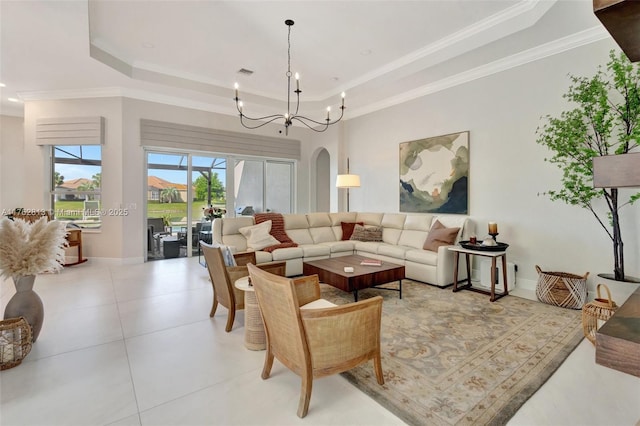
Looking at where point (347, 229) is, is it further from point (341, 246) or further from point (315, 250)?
point (315, 250)

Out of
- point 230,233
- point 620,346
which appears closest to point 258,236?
point 230,233

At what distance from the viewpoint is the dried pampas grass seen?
236cm

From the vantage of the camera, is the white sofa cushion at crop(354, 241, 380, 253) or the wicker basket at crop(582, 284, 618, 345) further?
the white sofa cushion at crop(354, 241, 380, 253)

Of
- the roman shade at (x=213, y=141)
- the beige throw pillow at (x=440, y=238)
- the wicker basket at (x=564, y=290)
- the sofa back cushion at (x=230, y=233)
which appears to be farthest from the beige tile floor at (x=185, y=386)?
the roman shade at (x=213, y=141)

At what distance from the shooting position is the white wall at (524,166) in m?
3.63

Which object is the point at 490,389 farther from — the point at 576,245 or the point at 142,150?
the point at 142,150

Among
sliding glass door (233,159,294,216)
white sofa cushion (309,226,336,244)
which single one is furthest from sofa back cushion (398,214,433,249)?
sliding glass door (233,159,294,216)

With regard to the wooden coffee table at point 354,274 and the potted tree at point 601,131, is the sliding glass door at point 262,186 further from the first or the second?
the potted tree at point 601,131

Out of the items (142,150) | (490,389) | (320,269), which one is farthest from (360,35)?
(142,150)

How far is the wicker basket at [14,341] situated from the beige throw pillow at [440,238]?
4.37 m

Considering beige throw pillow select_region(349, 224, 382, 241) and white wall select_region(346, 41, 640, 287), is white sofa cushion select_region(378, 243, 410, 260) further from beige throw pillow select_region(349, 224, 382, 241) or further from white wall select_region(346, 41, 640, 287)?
white wall select_region(346, 41, 640, 287)

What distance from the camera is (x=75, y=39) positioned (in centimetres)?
371

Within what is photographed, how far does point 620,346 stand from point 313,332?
144cm

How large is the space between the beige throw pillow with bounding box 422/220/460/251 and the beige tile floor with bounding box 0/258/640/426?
6.46 ft
